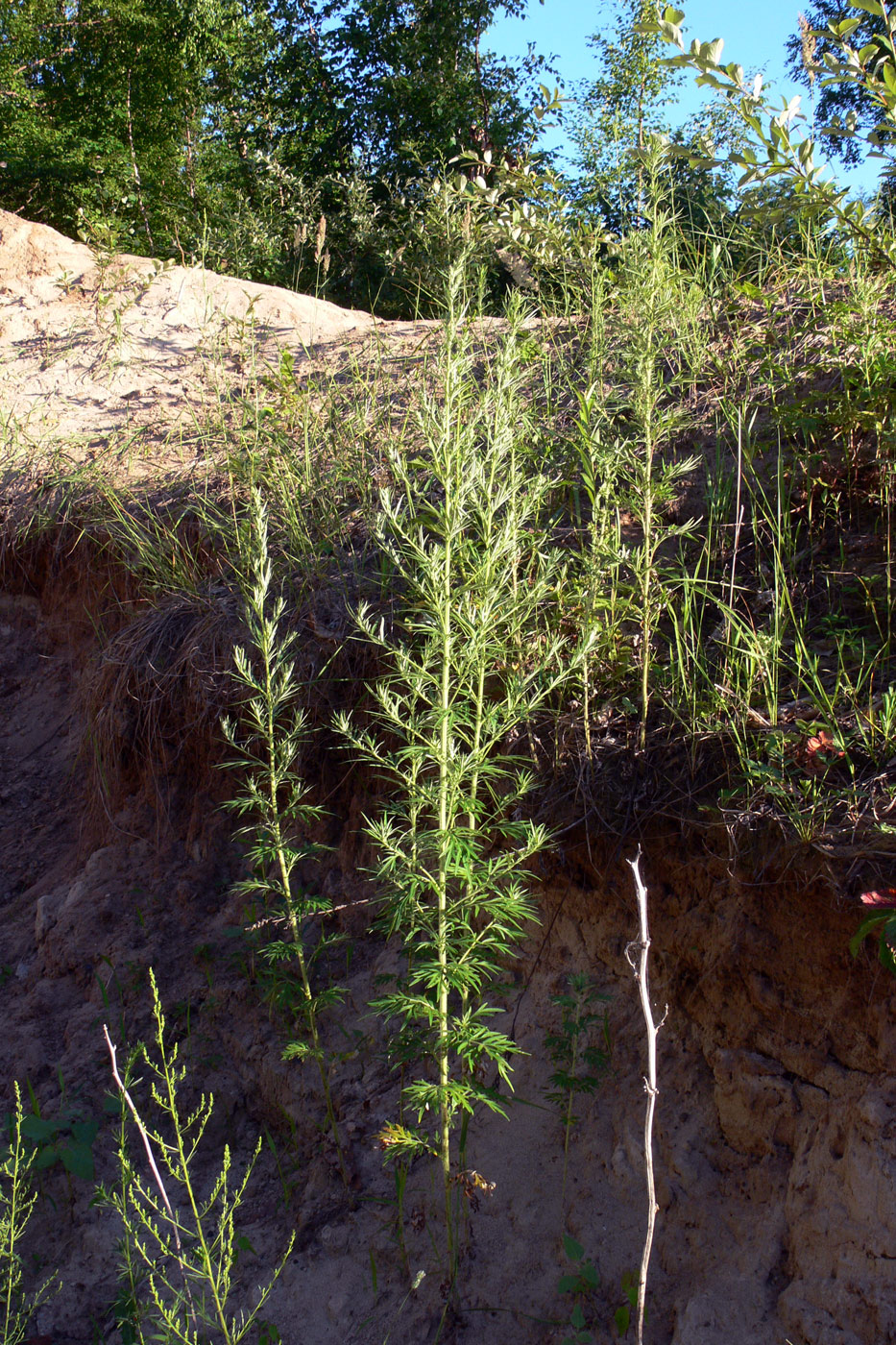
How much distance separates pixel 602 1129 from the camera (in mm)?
2695

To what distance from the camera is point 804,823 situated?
242 centimetres

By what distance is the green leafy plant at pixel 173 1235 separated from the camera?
7.96ft

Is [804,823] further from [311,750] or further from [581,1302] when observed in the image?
[311,750]

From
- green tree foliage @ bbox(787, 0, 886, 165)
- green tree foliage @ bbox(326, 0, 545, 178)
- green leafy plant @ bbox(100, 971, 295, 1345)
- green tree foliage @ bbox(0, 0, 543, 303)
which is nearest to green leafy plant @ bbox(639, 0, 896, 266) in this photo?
green tree foliage @ bbox(787, 0, 886, 165)

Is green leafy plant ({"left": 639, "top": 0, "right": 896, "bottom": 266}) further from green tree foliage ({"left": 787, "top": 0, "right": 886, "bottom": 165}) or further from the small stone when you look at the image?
the small stone

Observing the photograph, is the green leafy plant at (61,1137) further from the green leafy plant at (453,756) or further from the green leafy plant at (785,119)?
the green leafy plant at (785,119)

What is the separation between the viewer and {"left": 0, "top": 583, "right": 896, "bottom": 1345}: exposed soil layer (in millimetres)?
2289

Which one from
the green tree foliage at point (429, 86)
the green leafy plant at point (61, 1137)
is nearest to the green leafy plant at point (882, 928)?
the green leafy plant at point (61, 1137)

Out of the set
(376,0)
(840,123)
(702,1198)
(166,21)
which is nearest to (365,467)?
(840,123)

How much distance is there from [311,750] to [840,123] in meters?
2.86

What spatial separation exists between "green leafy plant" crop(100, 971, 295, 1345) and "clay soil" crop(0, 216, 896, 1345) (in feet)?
0.29

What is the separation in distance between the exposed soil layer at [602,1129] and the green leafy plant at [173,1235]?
0.10 meters

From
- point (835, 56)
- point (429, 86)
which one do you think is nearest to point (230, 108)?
point (429, 86)

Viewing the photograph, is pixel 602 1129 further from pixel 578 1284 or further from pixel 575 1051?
pixel 578 1284
